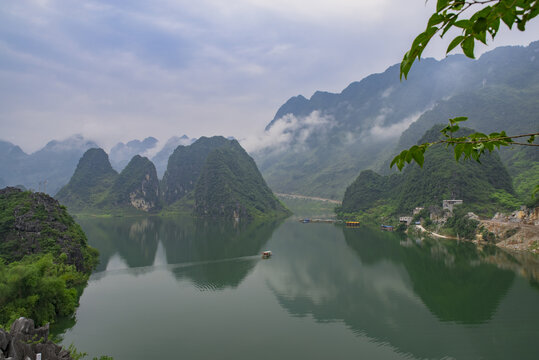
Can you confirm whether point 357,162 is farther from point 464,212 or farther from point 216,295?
point 216,295

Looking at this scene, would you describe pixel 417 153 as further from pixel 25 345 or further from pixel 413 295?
pixel 413 295

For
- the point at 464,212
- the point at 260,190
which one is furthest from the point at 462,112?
the point at 464,212

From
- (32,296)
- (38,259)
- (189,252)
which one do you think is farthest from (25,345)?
(189,252)

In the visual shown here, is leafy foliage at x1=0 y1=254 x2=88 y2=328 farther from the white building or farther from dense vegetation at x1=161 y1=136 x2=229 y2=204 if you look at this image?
dense vegetation at x1=161 y1=136 x2=229 y2=204

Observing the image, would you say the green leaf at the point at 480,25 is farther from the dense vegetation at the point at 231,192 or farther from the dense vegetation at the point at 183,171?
the dense vegetation at the point at 183,171

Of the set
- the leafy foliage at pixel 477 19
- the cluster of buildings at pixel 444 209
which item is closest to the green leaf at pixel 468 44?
the leafy foliage at pixel 477 19

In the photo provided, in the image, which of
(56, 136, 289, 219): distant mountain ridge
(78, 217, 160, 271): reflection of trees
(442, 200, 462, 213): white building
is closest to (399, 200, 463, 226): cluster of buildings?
(442, 200, 462, 213): white building
